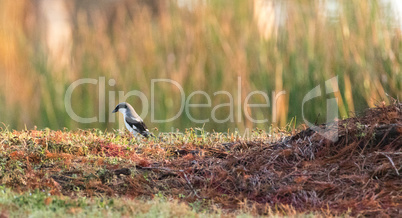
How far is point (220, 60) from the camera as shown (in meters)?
6.43

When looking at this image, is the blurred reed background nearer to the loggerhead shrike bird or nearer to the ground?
the loggerhead shrike bird

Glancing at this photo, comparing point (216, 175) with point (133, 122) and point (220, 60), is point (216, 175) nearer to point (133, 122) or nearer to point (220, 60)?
point (133, 122)

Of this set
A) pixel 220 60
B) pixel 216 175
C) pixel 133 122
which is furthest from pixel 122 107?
pixel 216 175

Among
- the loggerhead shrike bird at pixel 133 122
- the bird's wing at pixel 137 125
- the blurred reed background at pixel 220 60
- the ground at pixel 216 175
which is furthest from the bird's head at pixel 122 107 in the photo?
the ground at pixel 216 175

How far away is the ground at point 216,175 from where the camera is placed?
10.9 ft

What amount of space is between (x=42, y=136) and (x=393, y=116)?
12.0 ft

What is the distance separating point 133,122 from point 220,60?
1439mm

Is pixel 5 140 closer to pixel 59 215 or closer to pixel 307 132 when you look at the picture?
pixel 59 215

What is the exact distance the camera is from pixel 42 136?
536 cm

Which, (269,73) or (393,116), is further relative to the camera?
(269,73)

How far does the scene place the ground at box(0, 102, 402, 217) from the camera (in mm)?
3311

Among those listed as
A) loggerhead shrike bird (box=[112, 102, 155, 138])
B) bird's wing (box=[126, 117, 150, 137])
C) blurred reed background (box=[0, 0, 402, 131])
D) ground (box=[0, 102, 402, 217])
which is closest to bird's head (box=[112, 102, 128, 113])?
loggerhead shrike bird (box=[112, 102, 155, 138])

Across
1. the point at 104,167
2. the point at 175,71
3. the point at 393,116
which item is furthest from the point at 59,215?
the point at 175,71

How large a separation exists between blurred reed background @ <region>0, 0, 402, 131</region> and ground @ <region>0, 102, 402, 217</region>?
1.48 m
